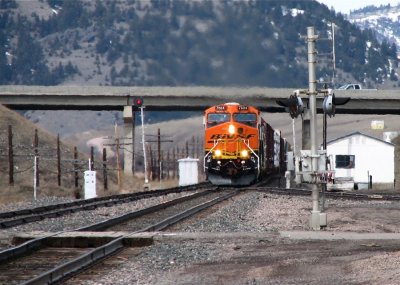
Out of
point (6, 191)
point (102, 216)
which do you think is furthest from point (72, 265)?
point (6, 191)

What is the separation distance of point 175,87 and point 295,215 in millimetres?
58612

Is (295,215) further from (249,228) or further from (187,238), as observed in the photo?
(187,238)

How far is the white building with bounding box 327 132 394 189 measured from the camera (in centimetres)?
6625

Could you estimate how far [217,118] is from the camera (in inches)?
1730

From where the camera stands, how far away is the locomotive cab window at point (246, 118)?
43.3 meters

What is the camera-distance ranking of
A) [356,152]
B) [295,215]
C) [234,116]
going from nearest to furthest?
[295,215] → [234,116] → [356,152]

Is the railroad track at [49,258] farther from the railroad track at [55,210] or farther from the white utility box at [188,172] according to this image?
the white utility box at [188,172]

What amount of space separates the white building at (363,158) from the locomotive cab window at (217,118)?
76.8ft

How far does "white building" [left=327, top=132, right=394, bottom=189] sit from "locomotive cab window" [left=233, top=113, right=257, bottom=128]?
2324 centimetres

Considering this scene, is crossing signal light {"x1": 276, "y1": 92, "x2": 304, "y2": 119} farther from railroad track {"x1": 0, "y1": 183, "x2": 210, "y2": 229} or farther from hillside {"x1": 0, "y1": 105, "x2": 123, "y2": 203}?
hillside {"x1": 0, "y1": 105, "x2": 123, "y2": 203}

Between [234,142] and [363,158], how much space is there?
1053 inches

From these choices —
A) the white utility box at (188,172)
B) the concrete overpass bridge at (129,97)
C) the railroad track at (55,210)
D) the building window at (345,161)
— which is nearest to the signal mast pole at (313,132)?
the railroad track at (55,210)

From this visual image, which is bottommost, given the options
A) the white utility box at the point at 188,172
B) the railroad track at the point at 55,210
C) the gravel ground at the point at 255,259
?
the gravel ground at the point at 255,259

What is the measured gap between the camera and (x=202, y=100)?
271 ft
